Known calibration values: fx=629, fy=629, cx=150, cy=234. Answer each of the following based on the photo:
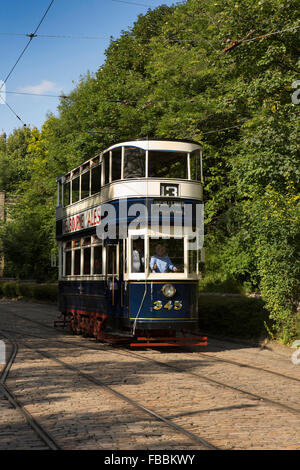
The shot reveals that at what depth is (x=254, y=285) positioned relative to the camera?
79.0 ft

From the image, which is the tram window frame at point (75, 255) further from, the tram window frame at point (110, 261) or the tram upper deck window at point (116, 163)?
the tram upper deck window at point (116, 163)

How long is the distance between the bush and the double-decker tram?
2.49 meters

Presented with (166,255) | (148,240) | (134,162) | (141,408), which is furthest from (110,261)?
(141,408)

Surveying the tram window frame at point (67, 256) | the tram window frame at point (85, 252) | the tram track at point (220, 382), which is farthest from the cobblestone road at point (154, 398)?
the tram window frame at point (67, 256)

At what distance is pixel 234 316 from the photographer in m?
18.0

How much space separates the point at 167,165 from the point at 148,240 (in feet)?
6.52

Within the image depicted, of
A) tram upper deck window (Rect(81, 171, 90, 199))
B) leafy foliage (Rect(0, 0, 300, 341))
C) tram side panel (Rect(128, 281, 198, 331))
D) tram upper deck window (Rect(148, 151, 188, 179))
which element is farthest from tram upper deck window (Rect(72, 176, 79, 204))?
tram side panel (Rect(128, 281, 198, 331))

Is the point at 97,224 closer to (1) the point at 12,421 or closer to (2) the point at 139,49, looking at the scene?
(1) the point at 12,421

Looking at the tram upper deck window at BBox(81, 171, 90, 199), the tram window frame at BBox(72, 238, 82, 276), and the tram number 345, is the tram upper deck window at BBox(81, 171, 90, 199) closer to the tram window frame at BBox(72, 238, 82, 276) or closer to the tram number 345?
the tram window frame at BBox(72, 238, 82, 276)

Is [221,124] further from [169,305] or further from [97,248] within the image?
[169,305]

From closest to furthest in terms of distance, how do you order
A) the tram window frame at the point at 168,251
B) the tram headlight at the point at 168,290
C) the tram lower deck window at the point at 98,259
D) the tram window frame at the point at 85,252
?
1. the tram headlight at the point at 168,290
2. the tram window frame at the point at 168,251
3. the tram lower deck window at the point at 98,259
4. the tram window frame at the point at 85,252

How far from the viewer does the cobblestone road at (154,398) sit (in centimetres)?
678

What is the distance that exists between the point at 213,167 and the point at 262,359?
14.4m
